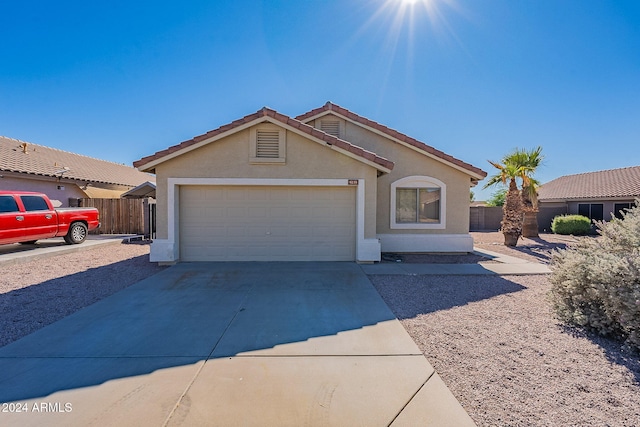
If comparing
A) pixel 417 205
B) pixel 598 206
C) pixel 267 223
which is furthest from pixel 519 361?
pixel 598 206

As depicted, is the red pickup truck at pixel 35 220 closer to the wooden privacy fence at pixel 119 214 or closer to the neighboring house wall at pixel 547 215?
the wooden privacy fence at pixel 119 214

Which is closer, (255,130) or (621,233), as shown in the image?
(621,233)

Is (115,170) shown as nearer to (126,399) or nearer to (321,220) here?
(321,220)

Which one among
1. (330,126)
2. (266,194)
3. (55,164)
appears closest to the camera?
(266,194)

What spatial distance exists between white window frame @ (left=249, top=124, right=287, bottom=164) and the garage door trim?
1.89 feet

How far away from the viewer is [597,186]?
874 inches

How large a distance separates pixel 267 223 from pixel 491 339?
6.68 meters

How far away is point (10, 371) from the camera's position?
337cm

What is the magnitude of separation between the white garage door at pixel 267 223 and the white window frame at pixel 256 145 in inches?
34.2

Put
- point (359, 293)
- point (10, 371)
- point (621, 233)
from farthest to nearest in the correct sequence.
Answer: point (359, 293), point (621, 233), point (10, 371)

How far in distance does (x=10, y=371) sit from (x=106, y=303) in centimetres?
235

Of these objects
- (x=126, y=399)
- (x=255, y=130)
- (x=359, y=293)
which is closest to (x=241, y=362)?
(x=126, y=399)

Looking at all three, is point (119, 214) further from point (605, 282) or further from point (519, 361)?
point (605, 282)

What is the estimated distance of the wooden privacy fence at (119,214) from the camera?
16.6 m
